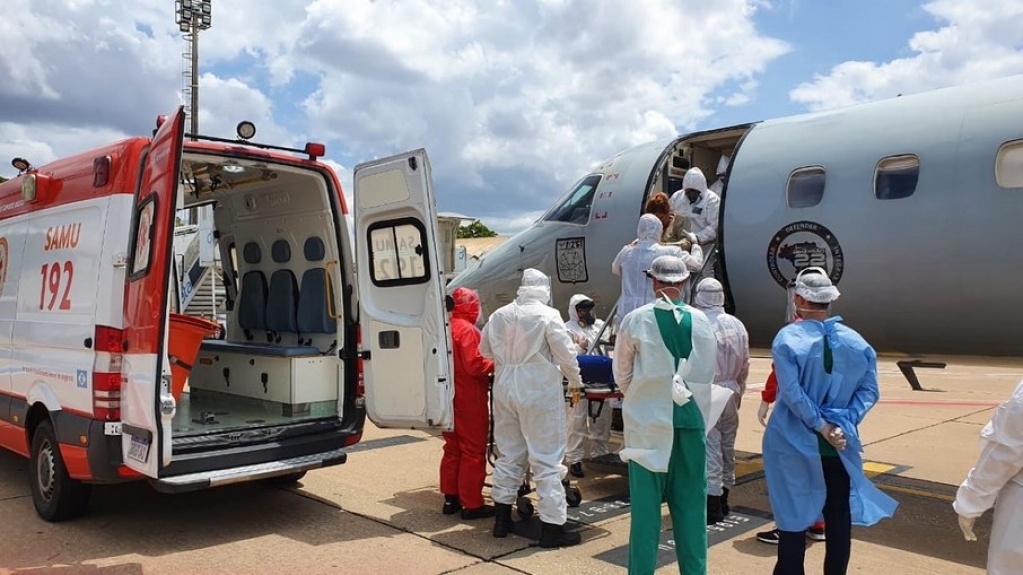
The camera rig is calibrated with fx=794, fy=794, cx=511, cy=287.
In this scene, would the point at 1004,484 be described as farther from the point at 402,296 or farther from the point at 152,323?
the point at 152,323

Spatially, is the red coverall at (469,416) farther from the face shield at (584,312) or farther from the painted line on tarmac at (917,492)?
the painted line on tarmac at (917,492)

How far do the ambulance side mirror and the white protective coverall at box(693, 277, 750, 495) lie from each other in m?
5.28

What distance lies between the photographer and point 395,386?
6168 mm

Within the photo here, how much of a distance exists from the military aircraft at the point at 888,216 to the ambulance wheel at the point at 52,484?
5.09 m

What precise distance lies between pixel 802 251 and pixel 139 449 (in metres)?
5.43

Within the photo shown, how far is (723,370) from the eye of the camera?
6.23 m

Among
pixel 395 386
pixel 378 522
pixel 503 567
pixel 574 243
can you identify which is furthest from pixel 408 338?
pixel 574 243

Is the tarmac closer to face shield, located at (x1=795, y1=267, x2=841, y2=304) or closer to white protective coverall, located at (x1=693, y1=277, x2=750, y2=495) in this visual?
white protective coverall, located at (x1=693, y1=277, x2=750, y2=495)

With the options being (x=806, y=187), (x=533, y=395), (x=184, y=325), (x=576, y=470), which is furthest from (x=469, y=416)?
(x=806, y=187)

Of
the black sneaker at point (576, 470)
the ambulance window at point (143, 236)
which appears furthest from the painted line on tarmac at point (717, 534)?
the ambulance window at point (143, 236)

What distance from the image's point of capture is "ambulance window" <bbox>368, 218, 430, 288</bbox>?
605 centimetres

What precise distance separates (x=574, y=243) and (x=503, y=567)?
13.7 ft

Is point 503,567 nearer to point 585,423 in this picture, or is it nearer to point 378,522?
point 378,522

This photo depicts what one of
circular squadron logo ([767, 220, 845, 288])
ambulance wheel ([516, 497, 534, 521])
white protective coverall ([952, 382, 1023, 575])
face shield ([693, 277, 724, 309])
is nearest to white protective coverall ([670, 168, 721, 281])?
circular squadron logo ([767, 220, 845, 288])
